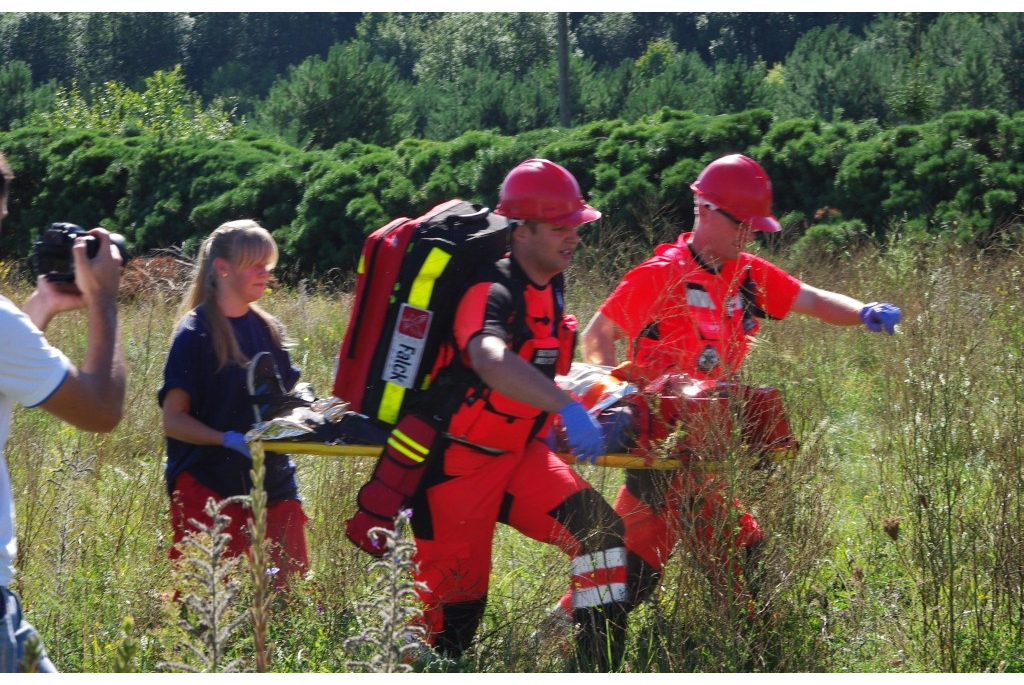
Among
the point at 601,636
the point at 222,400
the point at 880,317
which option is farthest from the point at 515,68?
the point at 601,636

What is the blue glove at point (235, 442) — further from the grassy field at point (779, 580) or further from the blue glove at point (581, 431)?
the blue glove at point (581, 431)

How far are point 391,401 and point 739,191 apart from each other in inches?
56.6

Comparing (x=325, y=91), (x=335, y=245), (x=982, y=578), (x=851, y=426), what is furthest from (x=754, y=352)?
(x=325, y=91)

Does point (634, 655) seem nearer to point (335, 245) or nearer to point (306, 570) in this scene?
point (306, 570)

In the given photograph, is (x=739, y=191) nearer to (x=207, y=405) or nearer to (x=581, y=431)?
(x=581, y=431)

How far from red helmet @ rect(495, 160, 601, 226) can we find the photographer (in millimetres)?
1489

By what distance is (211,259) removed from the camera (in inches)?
156

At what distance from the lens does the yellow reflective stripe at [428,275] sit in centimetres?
356

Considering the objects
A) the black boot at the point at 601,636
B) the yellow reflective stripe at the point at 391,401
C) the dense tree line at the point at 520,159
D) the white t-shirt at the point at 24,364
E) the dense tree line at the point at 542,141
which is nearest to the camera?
the white t-shirt at the point at 24,364

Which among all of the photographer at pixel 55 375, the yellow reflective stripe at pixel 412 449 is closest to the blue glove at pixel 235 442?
the yellow reflective stripe at pixel 412 449

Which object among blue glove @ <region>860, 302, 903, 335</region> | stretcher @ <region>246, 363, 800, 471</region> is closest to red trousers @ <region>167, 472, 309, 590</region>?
stretcher @ <region>246, 363, 800, 471</region>

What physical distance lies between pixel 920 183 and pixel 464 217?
9.00 metres

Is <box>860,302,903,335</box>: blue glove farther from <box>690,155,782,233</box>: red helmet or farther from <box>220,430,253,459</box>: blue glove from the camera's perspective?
<box>220,430,253,459</box>: blue glove

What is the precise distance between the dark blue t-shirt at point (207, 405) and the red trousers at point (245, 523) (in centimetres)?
4
